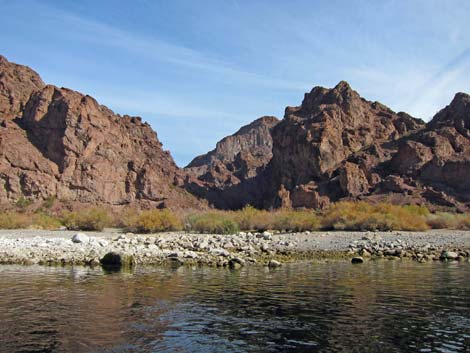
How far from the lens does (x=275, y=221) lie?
5406cm

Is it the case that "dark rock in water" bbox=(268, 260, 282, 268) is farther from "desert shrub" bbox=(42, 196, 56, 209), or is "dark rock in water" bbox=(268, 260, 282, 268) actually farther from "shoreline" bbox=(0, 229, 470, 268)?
"desert shrub" bbox=(42, 196, 56, 209)

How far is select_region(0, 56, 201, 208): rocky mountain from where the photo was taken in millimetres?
90750

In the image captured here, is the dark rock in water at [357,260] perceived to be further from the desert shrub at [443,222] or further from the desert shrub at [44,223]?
the desert shrub at [44,223]

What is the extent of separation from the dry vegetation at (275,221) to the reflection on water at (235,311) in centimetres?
2594

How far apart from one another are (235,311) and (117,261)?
11.2m

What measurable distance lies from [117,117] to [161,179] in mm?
19233

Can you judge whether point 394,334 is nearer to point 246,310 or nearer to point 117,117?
point 246,310

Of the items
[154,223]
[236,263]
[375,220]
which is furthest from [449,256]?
[154,223]

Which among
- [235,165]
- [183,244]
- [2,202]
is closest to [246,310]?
[183,244]

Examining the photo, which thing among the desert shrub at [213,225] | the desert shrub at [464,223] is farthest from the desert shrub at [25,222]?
the desert shrub at [464,223]

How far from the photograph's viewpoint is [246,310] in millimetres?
12836

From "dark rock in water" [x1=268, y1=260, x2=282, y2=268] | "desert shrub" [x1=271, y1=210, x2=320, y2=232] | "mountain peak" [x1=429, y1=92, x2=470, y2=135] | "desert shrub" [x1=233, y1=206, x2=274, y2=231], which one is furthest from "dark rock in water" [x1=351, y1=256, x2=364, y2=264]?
"mountain peak" [x1=429, y1=92, x2=470, y2=135]

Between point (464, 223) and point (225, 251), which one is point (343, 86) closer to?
point (464, 223)

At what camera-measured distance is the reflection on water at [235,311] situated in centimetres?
964
